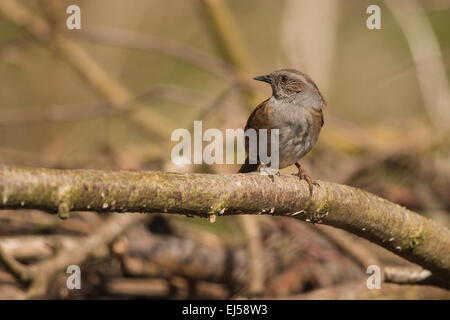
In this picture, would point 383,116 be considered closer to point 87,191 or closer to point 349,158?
point 349,158

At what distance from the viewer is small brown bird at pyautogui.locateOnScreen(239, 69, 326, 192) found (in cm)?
343

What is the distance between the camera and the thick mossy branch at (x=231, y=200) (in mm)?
1948

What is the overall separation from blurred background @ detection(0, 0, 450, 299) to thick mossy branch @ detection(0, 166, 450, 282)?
0.60m

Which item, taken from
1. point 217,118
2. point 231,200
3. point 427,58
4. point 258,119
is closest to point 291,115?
point 258,119

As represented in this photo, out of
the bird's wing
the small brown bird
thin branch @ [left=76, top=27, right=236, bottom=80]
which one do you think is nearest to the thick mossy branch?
the small brown bird

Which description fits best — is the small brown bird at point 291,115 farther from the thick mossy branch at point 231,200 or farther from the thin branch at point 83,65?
the thin branch at point 83,65

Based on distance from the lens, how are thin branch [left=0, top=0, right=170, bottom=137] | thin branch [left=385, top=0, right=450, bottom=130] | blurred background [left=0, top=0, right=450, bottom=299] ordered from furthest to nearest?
thin branch [left=385, top=0, right=450, bottom=130]
thin branch [left=0, top=0, right=170, bottom=137]
blurred background [left=0, top=0, right=450, bottom=299]

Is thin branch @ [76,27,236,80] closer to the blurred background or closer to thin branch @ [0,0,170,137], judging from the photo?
the blurred background

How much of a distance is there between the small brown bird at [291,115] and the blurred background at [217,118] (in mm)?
807

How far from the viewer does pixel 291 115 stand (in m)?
3.51

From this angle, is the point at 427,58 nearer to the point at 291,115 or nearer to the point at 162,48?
the point at 162,48

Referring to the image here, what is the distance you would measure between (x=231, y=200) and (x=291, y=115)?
4.32 feet

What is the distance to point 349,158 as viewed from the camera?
5.91m
